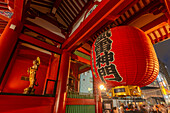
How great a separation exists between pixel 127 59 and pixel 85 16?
262cm

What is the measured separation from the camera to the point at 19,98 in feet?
8.66

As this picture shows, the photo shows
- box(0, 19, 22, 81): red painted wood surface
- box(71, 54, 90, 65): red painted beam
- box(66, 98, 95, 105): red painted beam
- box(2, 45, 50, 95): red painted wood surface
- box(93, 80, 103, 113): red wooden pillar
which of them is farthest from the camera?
box(2, 45, 50, 95): red painted wood surface

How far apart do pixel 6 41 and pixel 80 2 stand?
11.1 ft

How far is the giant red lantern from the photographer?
60.2 inches

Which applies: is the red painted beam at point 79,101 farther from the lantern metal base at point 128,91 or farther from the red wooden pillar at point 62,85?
the lantern metal base at point 128,91

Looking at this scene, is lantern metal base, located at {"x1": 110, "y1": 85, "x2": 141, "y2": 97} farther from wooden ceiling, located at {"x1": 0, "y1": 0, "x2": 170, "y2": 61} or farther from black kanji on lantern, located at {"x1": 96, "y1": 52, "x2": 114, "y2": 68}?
wooden ceiling, located at {"x1": 0, "y1": 0, "x2": 170, "y2": 61}

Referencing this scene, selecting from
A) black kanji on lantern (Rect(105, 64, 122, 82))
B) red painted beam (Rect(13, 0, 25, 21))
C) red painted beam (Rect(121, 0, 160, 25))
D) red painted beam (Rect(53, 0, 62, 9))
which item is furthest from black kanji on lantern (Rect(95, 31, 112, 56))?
red painted beam (Rect(53, 0, 62, 9))

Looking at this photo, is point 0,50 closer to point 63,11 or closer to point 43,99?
point 43,99

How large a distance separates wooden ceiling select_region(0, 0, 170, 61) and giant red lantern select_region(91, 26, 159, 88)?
851 mm

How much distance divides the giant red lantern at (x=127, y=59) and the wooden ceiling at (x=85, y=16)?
2.79 ft

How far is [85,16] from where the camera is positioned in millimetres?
3389

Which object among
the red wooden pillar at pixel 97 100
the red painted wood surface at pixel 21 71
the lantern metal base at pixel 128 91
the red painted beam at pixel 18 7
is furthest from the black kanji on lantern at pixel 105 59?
the red painted wood surface at pixel 21 71

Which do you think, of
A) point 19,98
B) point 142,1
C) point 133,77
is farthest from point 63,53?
point 142,1

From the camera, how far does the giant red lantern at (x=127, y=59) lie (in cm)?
153
